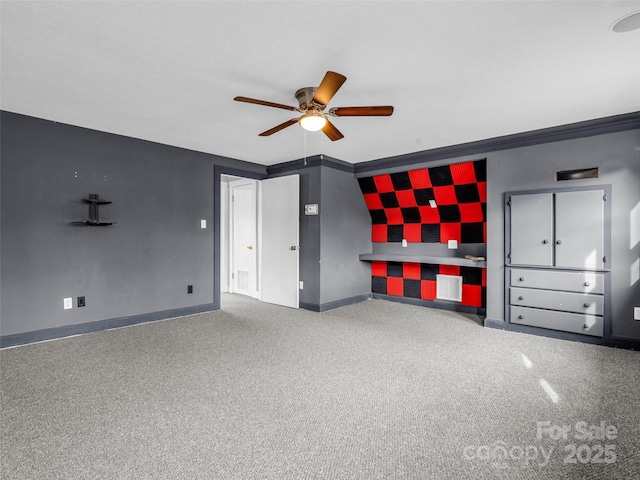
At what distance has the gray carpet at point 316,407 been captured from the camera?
4.97 ft

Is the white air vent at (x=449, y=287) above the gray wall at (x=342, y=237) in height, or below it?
below

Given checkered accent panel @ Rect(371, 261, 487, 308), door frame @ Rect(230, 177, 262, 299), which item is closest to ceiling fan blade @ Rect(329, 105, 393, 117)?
checkered accent panel @ Rect(371, 261, 487, 308)

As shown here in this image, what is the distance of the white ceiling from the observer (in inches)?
67.7

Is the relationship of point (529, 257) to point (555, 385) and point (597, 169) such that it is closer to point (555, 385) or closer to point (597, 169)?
point (597, 169)

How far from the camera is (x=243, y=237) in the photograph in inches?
235

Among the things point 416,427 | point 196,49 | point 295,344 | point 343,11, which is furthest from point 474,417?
point 196,49

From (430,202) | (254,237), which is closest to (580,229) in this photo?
(430,202)

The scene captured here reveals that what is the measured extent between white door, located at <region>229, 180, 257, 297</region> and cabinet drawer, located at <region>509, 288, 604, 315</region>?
4003 mm

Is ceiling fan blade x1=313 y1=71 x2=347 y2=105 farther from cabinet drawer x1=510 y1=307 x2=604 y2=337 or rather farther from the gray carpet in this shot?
cabinet drawer x1=510 y1=307 x2=604 y2=337

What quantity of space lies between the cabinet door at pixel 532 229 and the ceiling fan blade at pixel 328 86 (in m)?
2.68

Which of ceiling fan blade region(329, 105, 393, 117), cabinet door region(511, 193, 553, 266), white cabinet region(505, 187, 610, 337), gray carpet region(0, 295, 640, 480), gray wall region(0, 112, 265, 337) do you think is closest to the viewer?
gray carpet region(0, 295, 640, 480)

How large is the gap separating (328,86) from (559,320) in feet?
11.1

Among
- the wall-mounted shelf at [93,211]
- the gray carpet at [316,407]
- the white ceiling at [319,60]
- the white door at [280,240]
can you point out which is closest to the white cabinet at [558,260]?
the gray carpet at [316,407]

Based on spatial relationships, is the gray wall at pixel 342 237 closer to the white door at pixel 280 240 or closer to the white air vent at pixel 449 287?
the white door at pixel 280 240
